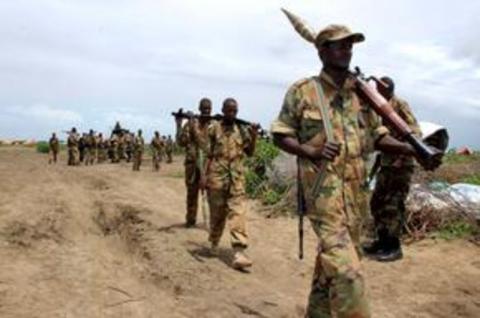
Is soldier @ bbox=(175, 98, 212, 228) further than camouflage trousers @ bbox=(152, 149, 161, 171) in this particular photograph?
No

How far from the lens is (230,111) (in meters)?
9.39

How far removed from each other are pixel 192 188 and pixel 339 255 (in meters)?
7.02

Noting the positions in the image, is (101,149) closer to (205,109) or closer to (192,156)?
(192,156)

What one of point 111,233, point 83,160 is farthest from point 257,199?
point 83,160

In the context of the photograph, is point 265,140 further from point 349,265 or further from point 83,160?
point 83,160

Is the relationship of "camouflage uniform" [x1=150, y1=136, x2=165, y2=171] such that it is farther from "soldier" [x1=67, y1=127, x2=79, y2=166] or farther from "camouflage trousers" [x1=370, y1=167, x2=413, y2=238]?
"camouflage trousers" [x1=370, y1=167, x2=413, y2=238]

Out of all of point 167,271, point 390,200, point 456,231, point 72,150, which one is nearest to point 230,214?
point 167,271

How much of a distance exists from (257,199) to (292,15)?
10187 millimetres

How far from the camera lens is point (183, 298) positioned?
736 cm

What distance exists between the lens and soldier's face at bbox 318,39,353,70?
5.13 metres

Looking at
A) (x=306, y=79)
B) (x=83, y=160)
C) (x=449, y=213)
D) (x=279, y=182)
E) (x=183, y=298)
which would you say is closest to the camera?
(x=306, y=79)

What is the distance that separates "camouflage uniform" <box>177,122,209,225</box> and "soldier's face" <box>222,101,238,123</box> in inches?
60.7

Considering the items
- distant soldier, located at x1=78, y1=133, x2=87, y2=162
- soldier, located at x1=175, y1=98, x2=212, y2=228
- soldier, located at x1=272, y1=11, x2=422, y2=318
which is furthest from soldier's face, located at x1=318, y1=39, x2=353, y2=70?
distant soldier, located at x1=78, y1=133, x2=87, y2=162

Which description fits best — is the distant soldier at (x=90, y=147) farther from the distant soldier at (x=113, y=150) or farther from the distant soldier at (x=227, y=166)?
the distant soldier at (x=227, y=166)
